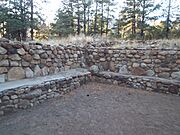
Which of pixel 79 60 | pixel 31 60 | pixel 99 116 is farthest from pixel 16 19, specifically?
pixel 99 116

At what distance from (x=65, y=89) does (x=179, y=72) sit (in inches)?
140

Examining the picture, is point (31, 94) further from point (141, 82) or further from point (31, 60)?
point (141, 82)

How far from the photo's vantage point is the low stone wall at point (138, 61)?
19.8ft

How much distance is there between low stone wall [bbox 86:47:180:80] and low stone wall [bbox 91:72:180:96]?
35 centimetres

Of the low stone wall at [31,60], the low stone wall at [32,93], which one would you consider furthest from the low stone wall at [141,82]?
the low stone wall at [32,93]

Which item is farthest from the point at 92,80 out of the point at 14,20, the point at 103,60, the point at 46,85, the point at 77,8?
the point at 77,8

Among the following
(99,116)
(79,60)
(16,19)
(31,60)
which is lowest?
(99,116)

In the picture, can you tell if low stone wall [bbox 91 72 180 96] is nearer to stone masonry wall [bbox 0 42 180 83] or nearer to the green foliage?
stone masonry wall [bbox 0 42 180 83]

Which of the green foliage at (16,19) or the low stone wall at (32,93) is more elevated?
the green foliage at (16,19)

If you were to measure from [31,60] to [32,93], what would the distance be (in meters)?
1.14

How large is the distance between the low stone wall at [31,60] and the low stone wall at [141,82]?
1297mm

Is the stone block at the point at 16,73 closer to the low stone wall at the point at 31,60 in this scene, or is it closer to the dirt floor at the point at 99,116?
the low stone wall at the point at 31,60

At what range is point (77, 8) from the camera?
18.6 metres

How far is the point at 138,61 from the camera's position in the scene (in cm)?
661
